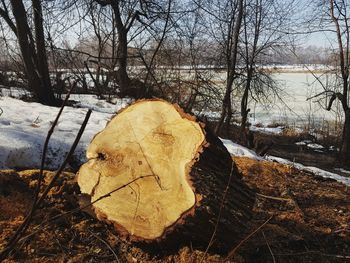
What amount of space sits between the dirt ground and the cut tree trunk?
0.44ft

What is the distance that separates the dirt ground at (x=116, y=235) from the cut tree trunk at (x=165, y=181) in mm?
134

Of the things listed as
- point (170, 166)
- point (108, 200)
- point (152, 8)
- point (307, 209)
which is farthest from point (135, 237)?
point (152, 8)

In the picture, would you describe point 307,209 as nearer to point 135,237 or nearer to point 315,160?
point 135,237

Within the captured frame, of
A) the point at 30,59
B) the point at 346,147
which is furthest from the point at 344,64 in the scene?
the point at 30,59

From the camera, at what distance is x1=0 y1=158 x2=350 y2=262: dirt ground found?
2.23 m

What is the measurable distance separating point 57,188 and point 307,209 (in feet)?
7.00

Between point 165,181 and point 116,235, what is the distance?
0.51m

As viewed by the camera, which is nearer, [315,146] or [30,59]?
[30,59]

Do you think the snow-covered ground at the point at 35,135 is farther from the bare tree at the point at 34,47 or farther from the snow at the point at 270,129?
the snow at the point at 270,129

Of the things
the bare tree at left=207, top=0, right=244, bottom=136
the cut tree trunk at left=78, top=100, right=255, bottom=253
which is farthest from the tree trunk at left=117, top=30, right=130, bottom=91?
the cut tree trunk at left=78, top=100, right=255, bottom=253

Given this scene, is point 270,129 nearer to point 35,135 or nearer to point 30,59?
point 30,59

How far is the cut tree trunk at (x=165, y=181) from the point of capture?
7.26 feet

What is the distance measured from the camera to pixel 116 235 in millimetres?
2492

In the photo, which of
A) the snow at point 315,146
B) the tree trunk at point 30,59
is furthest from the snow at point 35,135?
the snow at point 315,146
